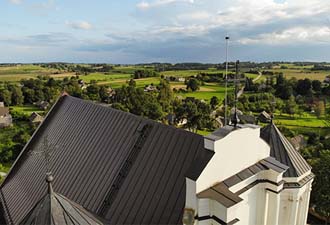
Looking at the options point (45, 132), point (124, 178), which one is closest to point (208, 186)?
point (124, 178)

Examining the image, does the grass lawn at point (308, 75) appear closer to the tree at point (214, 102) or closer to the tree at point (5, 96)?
the tree at point (214, 102)

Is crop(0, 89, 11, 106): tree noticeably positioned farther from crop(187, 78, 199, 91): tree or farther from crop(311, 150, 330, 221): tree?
crop(311, 150, 330, 221): tree

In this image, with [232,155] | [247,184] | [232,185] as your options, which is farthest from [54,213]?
[247,184]

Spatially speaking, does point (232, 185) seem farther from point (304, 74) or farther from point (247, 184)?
point (304, 74)

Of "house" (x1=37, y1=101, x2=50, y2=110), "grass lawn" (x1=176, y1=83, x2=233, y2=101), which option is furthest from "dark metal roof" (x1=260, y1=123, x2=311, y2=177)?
"house" (x1=37, y1=101, x2=50, y2=110)

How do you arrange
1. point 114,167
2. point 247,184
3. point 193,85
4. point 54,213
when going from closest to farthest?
1. point 54,213
2. point 247,184
3. point 114,167
4. point 193,85

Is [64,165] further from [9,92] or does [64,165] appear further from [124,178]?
[9,92]

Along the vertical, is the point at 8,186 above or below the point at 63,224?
below
